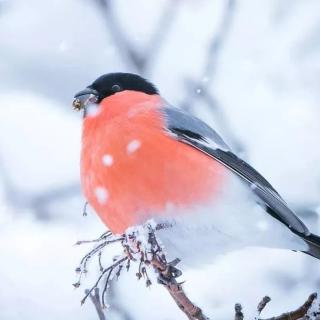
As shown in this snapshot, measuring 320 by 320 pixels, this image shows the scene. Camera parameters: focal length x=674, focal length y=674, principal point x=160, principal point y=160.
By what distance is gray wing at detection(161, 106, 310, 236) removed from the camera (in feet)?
2.86

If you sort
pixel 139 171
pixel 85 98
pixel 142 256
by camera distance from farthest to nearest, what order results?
pixel 85 98, pixel 139 171, pixel 142 256

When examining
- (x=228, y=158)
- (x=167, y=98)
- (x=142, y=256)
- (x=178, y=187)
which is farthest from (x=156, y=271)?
(x=167, y=98)

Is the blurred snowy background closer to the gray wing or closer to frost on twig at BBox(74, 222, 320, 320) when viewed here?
the gray wing

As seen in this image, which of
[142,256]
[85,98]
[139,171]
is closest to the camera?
[142,256]

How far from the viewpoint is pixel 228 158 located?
91 centimetres

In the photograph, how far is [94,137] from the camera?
89 cm

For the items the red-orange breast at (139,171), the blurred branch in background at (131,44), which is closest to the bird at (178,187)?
the red-orange breast at (139,171)

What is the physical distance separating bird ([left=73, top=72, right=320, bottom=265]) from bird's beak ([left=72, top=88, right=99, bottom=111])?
0.11 feet

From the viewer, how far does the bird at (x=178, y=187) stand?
2.73 ft

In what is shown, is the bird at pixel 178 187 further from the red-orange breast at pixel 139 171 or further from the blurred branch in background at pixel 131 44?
the blurred branch in background at pixel 131 44

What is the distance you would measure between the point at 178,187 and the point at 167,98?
22cm

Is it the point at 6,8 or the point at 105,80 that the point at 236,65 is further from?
the point at 6,8

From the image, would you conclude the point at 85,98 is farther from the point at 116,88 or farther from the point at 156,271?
the point at 156,271

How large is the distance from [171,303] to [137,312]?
50 mm
